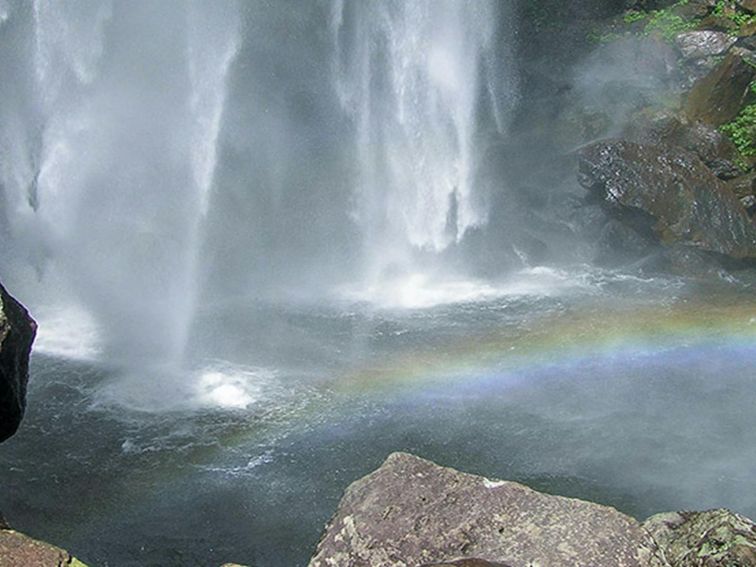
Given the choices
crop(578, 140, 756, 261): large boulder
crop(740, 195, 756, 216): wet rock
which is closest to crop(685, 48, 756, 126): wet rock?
crop(578, 140, 756, 261): large boulder

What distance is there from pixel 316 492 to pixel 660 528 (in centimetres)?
460

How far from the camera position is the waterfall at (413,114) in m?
19.0

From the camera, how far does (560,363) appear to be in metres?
13.3

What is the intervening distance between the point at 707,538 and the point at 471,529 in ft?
5.60

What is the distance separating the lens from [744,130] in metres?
18.7

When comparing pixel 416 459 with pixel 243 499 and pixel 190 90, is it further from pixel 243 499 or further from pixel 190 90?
pixel 190 90

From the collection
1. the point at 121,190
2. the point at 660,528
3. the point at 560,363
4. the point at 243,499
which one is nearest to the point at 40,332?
the point at 121,190

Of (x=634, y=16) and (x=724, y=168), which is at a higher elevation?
(x=634, y=16)

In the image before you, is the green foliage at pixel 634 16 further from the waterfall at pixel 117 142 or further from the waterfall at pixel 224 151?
the waterfall at pixel 117 142

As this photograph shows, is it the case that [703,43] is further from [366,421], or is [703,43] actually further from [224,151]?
[366,421]

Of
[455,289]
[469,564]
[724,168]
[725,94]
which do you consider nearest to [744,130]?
[725,94]

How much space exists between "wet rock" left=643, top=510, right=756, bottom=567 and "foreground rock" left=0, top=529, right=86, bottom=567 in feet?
12.0

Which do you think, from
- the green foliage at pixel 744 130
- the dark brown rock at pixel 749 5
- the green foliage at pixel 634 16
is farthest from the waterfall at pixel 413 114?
the dark brown rock at pixel 749 5

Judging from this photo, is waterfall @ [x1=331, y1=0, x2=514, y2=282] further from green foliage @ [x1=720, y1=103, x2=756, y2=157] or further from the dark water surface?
green foliage @ [x1=720, y1=103, x2=756, y2=157]
